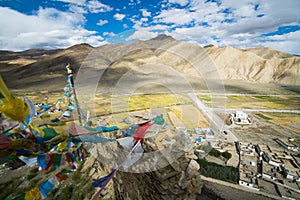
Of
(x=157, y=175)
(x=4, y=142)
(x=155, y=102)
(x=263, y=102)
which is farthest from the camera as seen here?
(x=263, y=102)

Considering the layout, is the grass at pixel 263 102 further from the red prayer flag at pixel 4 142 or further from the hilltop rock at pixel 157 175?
the red prayer flag at pixel 4 142

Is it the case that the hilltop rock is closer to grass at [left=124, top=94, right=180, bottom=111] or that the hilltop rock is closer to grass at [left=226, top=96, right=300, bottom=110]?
grass at [left=124, top=94, right=180, bottom=111]

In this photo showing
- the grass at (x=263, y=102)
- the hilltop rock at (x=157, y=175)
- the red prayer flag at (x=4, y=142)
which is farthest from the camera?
the grass at (x=263, y=102)

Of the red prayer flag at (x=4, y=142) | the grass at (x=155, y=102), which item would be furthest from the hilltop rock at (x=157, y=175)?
the grass at (x=155, y=102)

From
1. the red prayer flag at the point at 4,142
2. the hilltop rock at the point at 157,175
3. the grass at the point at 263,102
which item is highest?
the red prayer flag at the point at 4,142

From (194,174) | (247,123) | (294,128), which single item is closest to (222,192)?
(194,174)

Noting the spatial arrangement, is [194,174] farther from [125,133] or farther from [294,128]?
[294,128]

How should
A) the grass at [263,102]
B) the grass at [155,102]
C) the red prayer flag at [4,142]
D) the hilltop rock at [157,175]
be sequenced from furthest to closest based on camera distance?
the grass at [263,102] → the grass at [155,102] → the hilltop rock at [157,175] → the red prayer flag at [4,142]

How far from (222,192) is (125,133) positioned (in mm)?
13283

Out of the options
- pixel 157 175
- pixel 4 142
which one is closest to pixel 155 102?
pixel 157 175

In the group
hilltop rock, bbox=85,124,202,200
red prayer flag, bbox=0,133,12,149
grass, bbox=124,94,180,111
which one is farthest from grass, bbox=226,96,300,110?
red prayer flag, bbox=0,133,12,149

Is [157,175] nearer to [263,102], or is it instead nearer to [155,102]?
[155,102]

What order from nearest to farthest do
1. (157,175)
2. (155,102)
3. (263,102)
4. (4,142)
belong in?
(4,142), (157,175), (155,102), (263,102)

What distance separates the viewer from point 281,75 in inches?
3297
